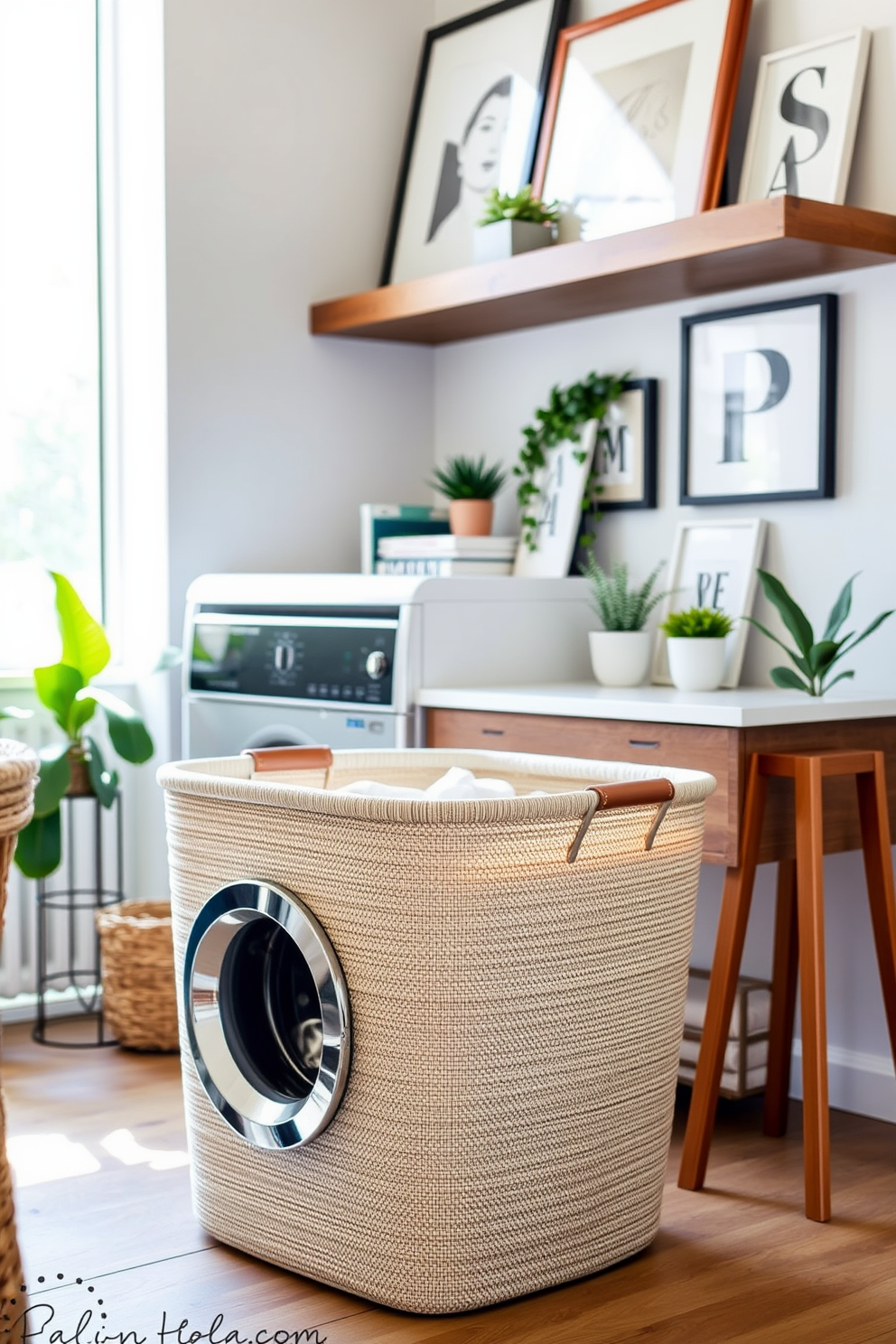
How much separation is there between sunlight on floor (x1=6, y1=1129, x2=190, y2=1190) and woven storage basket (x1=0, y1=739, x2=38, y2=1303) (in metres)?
1.18

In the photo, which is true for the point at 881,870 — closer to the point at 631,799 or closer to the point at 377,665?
the point at 631,799

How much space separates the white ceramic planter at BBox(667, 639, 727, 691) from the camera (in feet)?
9.39

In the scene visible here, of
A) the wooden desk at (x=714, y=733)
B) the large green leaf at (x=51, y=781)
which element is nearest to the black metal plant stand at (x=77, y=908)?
the large green leaf at (x=51, y=781)

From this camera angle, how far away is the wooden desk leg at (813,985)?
7.55 feet

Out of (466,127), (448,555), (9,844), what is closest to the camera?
(9,844)

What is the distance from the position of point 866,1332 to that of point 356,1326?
2.08ft

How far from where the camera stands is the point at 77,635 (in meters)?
3.22

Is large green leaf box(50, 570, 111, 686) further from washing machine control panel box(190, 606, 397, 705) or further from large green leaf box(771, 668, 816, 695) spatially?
large green leaf box(771, 668, 816, 695)

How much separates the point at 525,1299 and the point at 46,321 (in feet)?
8.29

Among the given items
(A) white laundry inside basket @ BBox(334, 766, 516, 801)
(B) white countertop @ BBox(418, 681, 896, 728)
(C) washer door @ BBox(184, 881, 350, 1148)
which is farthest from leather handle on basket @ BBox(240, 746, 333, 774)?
(B) white countertop @ BBox(418, 681, 896, 728)

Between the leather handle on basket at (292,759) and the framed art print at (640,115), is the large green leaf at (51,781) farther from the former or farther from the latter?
the framed art print at (640,115)

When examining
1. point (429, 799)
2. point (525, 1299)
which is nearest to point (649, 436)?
point (429, 799)

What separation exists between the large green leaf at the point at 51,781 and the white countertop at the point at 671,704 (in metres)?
0.75

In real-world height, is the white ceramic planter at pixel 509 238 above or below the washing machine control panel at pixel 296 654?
above
